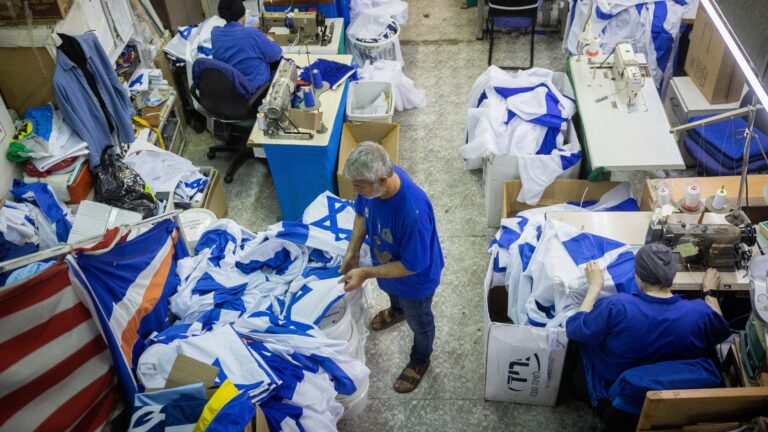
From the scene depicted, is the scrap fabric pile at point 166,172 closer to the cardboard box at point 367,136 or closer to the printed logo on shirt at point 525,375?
the cardboard box at point 367,136

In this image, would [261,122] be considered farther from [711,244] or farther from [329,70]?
[711,244]

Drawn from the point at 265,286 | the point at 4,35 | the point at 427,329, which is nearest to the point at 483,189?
the point at 427,329

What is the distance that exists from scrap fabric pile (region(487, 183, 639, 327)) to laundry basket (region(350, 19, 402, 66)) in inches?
103

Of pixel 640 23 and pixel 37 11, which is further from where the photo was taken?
pixel 640 23

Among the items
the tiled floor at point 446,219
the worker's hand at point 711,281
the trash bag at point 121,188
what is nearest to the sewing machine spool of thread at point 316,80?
the tiled floor at point 446,219

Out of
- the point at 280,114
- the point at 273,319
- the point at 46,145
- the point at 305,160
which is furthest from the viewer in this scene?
the point at 305,160

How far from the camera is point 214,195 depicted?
14.2 ft

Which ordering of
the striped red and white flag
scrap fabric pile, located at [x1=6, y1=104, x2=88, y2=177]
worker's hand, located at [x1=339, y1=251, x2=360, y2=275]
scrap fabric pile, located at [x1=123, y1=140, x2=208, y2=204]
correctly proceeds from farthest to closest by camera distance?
scrap fabric pile, located at [x1=123, y1=140, x2=208, y2=204] → scrap fabric pile, located at [x1=6, y1=104, x2=88, y2=177] → worker's hand, located at [x1=339, y1=251, x2=360, y2=275] → the striped red and white flag

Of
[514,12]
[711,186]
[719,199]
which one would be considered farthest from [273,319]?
[514,12]

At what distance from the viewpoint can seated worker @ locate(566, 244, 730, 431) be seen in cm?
250

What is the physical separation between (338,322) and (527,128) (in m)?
1.94

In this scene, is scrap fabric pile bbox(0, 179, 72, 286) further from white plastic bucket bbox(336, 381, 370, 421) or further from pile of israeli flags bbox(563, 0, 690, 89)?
pile of israeli flags bbox(563, 0, 690, 89)

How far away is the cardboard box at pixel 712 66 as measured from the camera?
429 cm

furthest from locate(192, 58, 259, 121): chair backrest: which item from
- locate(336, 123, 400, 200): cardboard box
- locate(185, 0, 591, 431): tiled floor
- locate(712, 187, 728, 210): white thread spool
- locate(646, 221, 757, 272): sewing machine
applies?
locate(712, 187, 728, 210): white thread spool
